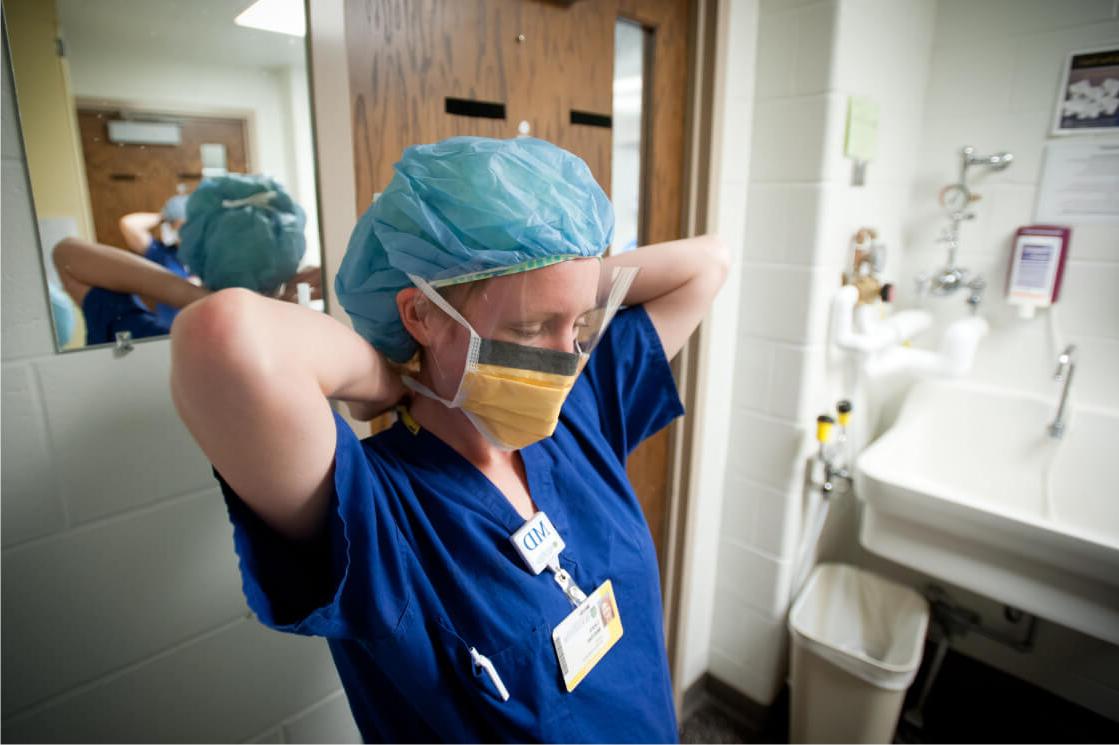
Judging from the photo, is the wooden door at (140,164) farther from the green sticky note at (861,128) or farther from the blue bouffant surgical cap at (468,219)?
the green sticky note at (861,128)

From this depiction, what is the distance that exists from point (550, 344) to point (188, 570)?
650 millimetres

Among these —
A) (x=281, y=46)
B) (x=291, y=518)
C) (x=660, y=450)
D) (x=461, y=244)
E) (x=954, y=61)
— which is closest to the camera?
(x=291, y=518)

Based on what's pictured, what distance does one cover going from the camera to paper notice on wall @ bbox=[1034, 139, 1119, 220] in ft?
5.08

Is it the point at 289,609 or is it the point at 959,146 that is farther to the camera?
the point at 959,146

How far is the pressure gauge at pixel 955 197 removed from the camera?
173 cm

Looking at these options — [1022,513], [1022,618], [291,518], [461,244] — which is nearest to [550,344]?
[461,244]

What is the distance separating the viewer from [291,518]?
52cm

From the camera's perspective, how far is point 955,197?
1.77m

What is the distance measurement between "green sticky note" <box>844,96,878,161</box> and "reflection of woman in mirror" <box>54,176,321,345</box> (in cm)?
131

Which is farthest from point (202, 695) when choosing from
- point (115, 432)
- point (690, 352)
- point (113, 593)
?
point (690, 352)

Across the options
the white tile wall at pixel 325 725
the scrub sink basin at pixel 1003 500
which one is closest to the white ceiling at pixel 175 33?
the white tile wall at pixel 325 725

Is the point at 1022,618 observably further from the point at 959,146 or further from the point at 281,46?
the point at 281,46

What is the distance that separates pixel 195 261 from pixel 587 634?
738 millimetres

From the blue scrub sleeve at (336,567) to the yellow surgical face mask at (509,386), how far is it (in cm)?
17
